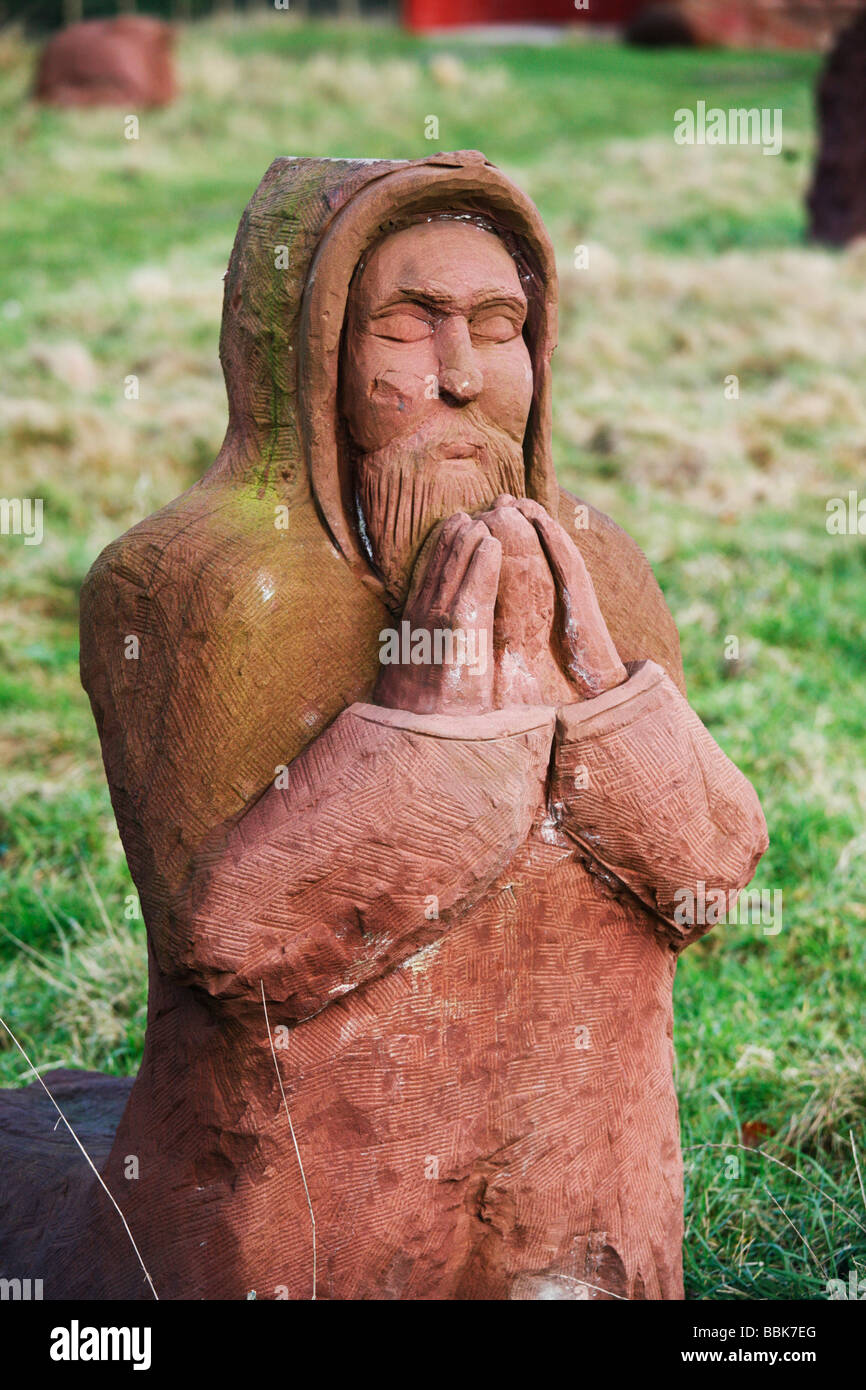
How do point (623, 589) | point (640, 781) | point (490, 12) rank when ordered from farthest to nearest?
point (490, 12)
point (623, 589)
point (640, 781)

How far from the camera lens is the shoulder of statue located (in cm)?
308

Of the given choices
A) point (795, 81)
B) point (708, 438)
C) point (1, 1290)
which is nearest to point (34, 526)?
point (708, 438)

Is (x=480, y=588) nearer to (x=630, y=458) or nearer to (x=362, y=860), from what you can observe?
(x=362, y=860)

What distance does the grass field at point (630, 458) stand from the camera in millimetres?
4418

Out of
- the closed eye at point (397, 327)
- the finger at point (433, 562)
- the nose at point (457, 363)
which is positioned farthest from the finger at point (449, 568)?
the closed eye at point (397, 327)

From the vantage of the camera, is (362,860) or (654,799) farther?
(654,799)

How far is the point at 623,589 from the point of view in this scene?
3.12 metres

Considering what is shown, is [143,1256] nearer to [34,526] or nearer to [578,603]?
[578,603]

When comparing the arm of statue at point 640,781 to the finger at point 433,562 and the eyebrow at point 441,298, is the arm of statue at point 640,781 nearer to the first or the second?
the finger at point 433,562

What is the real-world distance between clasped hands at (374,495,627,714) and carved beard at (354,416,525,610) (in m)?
0.04

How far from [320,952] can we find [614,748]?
0.59 metres

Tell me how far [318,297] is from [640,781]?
0.99 m

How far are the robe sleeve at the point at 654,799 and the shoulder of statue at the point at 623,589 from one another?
0.25 m

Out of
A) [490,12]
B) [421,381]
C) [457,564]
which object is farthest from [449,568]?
[490,12]
